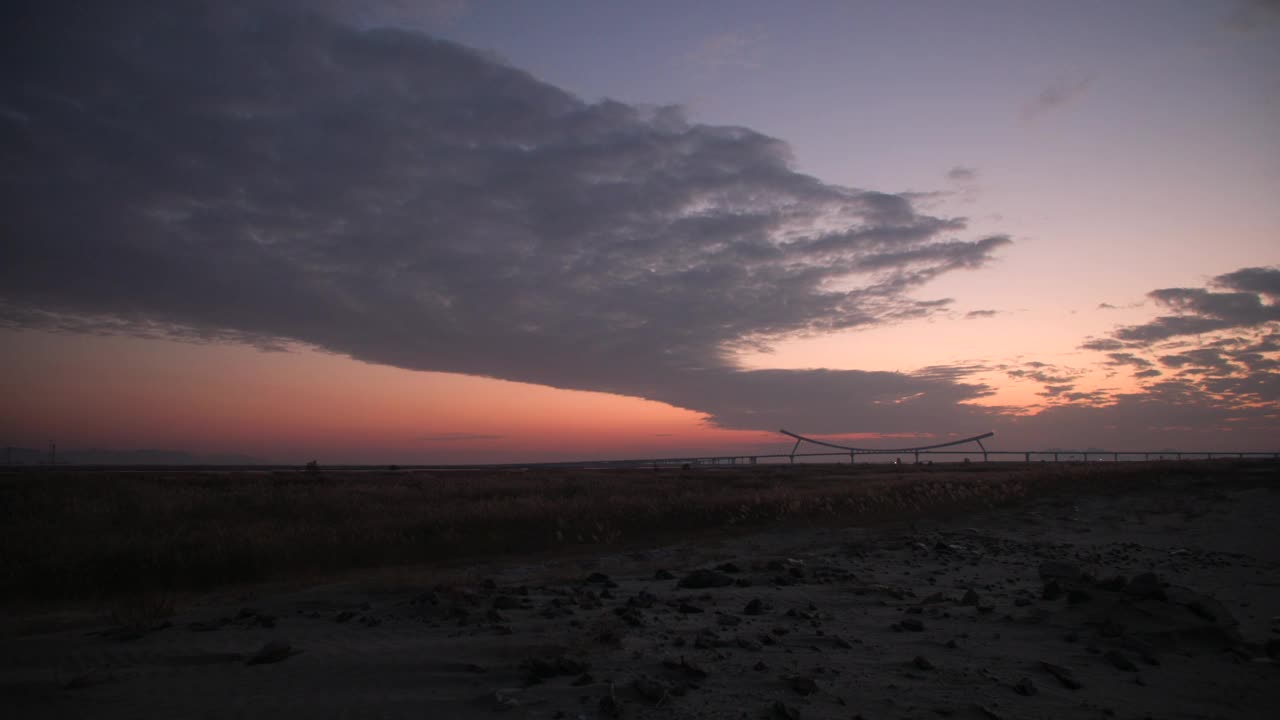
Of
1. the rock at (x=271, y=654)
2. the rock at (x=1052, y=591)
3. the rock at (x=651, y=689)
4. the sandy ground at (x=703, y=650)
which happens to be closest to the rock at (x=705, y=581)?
the sandy ground at (x=703, y=650)

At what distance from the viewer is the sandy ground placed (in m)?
5.42

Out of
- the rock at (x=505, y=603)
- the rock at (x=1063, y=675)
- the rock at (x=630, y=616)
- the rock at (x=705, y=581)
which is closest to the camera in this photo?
the rock at (x=1063, y=675)

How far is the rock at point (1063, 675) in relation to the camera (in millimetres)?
5750

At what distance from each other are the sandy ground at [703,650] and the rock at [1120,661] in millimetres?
32

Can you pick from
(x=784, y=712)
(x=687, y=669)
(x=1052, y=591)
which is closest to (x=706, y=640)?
(x=687, y=669)

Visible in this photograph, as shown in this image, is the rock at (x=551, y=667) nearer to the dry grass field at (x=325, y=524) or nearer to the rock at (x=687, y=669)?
the rock at (x=687, y=669)

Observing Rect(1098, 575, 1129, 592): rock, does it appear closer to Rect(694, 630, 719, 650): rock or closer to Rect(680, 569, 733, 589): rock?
Rect(680, 569, 733, 589): rock

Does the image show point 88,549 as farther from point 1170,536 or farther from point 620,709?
point 1170,536

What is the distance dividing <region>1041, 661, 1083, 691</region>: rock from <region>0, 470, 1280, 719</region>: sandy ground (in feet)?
0.06

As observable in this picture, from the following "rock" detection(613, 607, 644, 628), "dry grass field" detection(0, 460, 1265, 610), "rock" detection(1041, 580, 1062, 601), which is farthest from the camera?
"dry grass field" detection(0, 460, 1265, 610)

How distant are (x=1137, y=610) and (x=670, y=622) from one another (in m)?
5.16

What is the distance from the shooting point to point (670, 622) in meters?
7.77

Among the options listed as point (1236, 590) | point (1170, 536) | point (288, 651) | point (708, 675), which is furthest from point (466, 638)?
point (1170, 536)

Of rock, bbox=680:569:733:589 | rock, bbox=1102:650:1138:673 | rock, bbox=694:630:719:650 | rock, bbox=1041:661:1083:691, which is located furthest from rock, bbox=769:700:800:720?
rock, bbox=680:569:733:589
